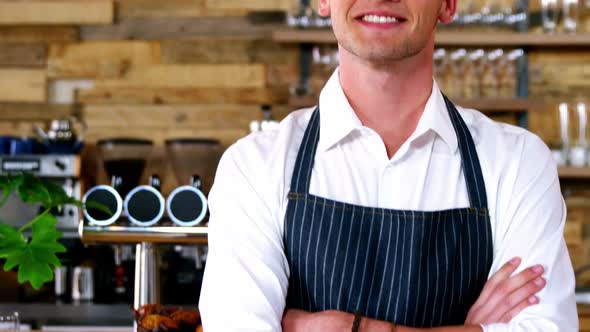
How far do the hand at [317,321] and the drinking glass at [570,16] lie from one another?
328 cm

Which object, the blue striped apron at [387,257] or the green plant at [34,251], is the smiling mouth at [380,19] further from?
the green plant at [34,251]

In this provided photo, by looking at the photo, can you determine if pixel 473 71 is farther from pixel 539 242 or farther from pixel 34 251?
pixel 539 242

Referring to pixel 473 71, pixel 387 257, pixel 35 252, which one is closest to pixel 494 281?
pixel 387 257

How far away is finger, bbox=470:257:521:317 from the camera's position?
148cm

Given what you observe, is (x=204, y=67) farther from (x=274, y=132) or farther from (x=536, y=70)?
(x=274, y=132)

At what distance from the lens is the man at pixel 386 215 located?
1446mm

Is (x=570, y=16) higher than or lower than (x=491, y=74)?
higher

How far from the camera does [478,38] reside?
4.27 m

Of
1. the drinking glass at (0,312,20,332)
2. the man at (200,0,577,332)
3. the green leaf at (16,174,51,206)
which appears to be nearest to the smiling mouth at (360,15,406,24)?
the man at (200,0,577,332)

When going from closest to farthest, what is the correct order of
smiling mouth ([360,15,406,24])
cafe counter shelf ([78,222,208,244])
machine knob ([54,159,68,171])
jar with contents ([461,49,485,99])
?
smiling mouth ([360,15,406,24]) < cafe counter shelf ([78,222,208,244]) < machine knob ([54,159,68,171]) < jar with contents ([461,49,485,99])

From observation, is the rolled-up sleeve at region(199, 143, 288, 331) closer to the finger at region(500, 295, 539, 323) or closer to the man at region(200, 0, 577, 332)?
the man at region(200, 0, 577, 332)

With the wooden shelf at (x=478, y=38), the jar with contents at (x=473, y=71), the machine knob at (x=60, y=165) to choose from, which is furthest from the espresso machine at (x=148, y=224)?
the jar with contents at (x=473, y=71)

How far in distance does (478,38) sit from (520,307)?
9.69 feet

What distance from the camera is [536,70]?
452 centimetres
